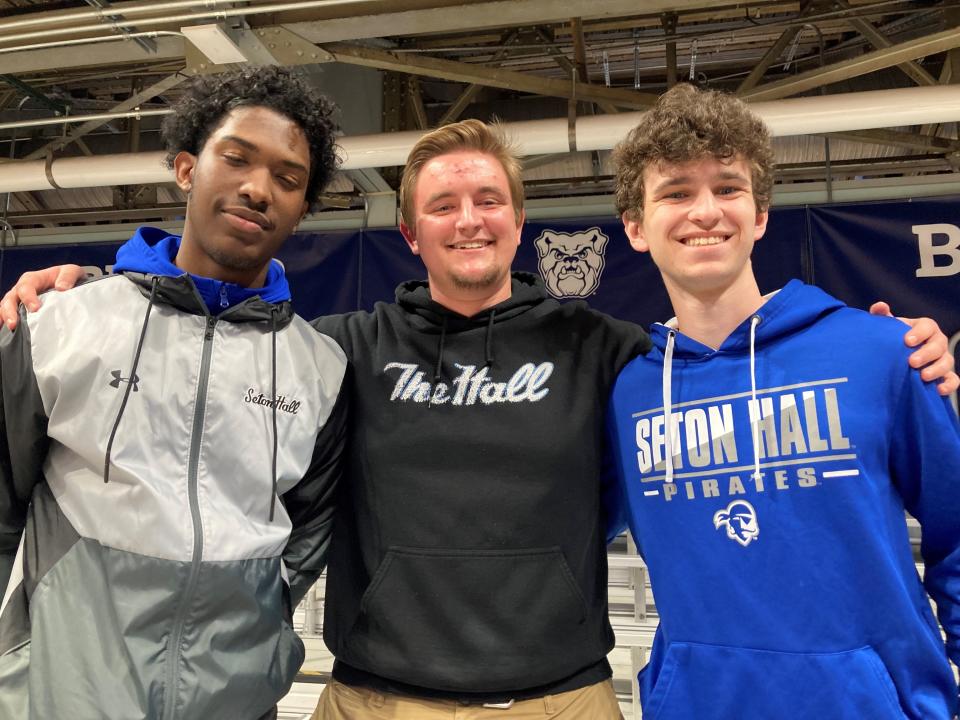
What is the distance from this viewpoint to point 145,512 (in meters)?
1.19

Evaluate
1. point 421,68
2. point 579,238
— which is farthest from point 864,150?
point 421,68

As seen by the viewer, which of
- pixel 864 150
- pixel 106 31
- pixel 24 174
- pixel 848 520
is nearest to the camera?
pixel 848 520

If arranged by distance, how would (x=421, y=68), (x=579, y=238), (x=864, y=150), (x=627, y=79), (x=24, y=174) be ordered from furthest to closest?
(x=864, y=150)
(x=627, y=79)
(x=579, y=238)
(x=24, y=174)
(x=421, y=68)

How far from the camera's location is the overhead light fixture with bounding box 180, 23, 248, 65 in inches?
120

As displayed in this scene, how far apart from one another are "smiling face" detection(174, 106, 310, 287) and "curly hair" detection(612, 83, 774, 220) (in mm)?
652

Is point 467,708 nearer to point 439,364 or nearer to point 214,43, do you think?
point 439,364

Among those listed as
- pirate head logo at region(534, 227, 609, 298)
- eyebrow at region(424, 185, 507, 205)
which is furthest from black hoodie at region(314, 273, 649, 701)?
pirate head logo at region(534, 227, 609, 298)

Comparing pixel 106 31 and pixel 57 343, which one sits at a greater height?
pixel 106 31

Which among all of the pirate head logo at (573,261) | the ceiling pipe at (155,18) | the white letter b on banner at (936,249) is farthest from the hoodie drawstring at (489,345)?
the white letter b on banner at (936,249)

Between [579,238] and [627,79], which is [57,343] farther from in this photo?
[627,79]

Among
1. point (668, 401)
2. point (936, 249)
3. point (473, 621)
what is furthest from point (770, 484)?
→ point (936, 249)

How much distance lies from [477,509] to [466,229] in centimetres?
57

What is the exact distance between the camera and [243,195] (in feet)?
4.58

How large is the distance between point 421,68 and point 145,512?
3.31 metres
